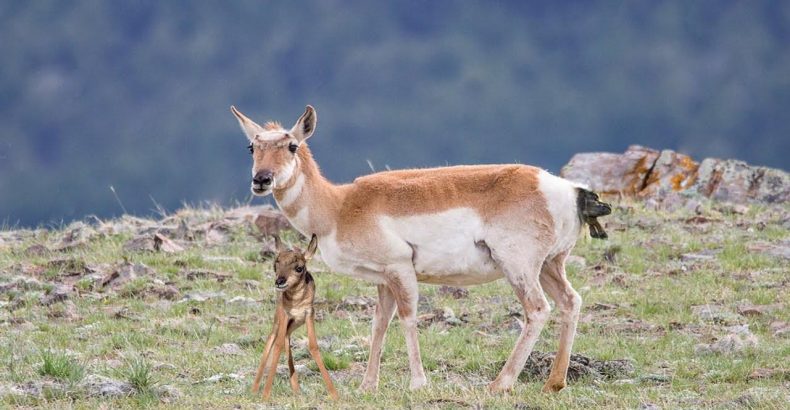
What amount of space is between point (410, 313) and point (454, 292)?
5.41 meters

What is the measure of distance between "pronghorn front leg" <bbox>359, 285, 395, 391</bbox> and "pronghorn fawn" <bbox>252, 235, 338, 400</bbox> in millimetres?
845

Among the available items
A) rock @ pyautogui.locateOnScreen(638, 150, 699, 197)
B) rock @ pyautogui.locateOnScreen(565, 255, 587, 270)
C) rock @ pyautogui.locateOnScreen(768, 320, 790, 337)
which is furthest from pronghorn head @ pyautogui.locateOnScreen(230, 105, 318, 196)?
rock @ pyautogui.locateOnScreen(638, 150, 699, 197)

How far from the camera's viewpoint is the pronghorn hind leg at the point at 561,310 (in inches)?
406

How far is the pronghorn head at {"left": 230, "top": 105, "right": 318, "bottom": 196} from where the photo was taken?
9.79 metres

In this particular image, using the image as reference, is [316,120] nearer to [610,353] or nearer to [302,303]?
[302,303]

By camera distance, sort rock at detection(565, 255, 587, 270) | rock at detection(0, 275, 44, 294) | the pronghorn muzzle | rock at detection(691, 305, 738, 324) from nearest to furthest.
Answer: the pronghorn muzzle
rock at detection(691, 305, 738, 324)
rock at detection(0, 275, 44, 294)
rock at detection(565, 255, 587, 270)

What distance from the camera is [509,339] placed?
1302cm

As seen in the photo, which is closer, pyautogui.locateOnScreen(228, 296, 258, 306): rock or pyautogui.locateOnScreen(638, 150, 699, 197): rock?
pyautogui.locateOnScreen(228, 296, 258, 306): rock

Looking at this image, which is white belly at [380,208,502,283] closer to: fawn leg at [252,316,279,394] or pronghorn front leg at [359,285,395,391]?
pronghorn front leg at [359,285,395,391]

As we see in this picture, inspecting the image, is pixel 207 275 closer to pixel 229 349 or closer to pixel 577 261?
pixel 229 349

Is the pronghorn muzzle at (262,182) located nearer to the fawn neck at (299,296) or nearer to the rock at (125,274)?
the fawn neck at (299,296)

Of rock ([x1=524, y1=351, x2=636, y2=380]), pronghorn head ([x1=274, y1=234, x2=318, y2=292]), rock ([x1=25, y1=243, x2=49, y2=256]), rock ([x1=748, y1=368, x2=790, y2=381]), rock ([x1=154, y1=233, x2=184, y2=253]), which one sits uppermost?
rock ([x1=25, y1=243, x2=49, y2=256])

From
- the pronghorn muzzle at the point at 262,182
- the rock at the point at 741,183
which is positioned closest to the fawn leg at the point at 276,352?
the pronghorn muzzle at the point at 262,182

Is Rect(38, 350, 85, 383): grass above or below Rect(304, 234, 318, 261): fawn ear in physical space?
below
